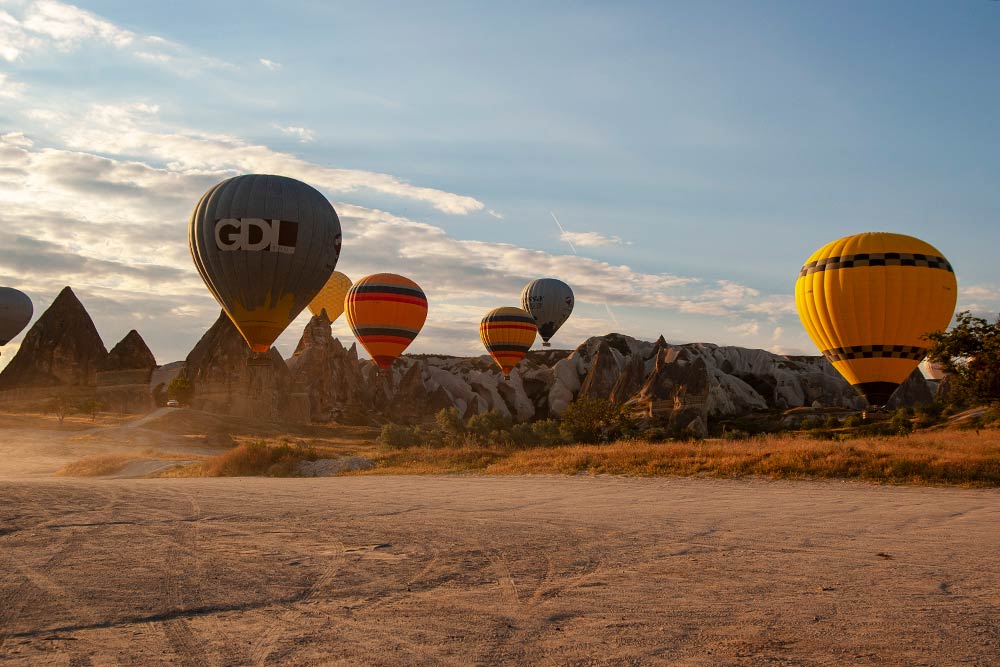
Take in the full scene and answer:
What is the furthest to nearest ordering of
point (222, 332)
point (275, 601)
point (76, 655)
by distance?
1. point (222, 332)
2. point (275, 601)
3. point (76, 655)

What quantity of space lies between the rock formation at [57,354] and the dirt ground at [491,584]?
87456 mm

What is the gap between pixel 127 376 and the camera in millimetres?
84938

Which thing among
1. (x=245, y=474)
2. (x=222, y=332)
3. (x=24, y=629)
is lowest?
(x=245, y=474)

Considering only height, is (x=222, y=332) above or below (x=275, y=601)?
above

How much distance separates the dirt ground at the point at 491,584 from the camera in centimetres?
624

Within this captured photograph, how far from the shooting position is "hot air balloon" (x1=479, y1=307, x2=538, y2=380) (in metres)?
79.2

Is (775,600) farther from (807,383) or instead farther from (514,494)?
(807,383)

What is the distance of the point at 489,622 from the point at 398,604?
3.39 ft

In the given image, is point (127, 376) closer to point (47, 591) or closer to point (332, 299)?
point (332, 299)

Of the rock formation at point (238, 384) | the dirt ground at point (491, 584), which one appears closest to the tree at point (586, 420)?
the dirt ground at point (491, 584)

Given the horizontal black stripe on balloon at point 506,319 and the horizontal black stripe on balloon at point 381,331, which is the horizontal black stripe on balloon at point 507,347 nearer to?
the horizontal black stripe on balloon at point 506,319

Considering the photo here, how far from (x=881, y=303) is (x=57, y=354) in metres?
87.8

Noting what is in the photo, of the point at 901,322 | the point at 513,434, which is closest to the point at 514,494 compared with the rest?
the point at 513,434

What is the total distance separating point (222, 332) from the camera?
249ft
